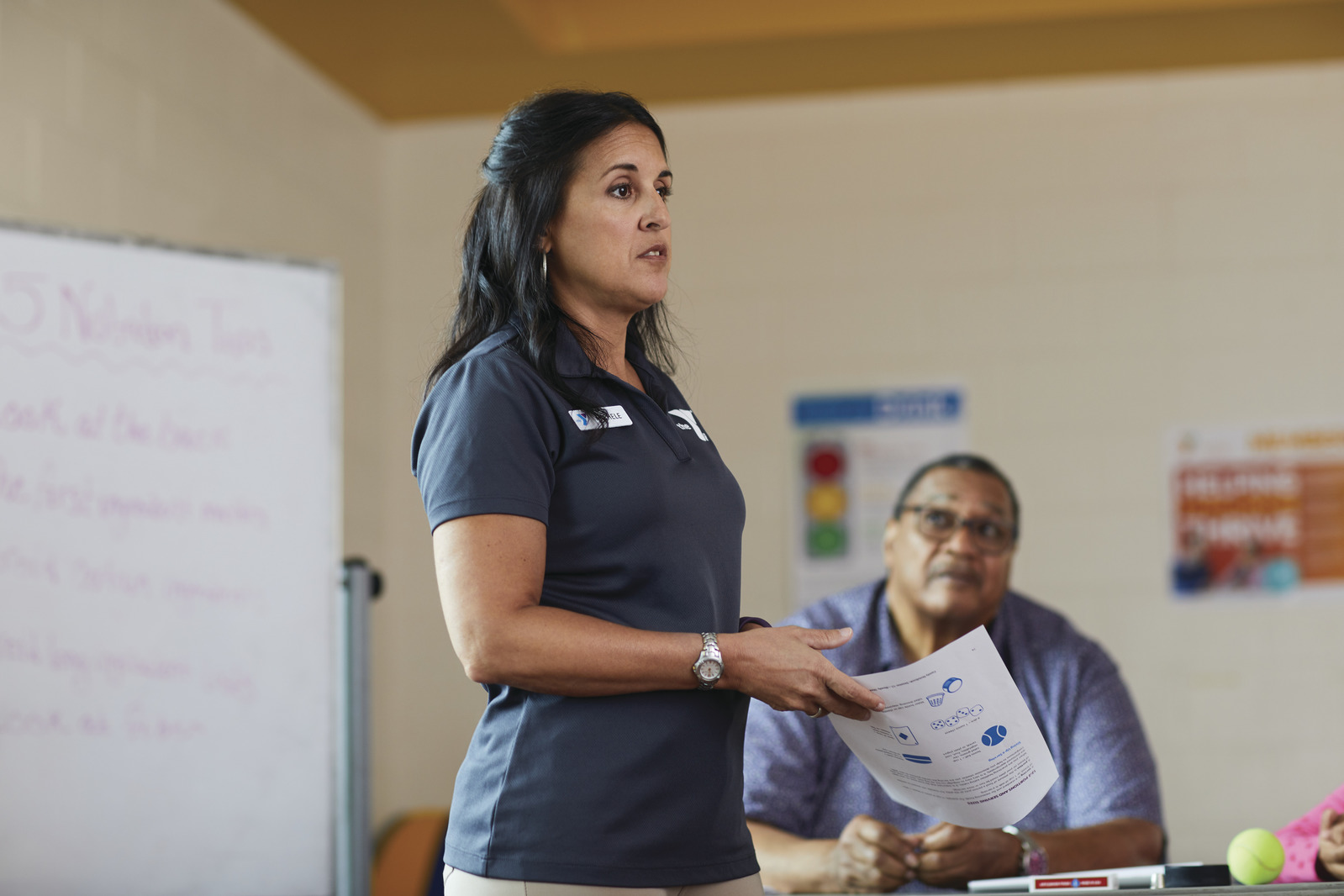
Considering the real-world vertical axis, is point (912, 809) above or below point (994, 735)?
below

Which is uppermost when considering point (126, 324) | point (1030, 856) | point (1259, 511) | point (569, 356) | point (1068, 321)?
point (1068, 321)

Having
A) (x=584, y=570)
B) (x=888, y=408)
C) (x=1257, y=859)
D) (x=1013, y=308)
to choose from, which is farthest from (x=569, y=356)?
(x=1013, y=308)

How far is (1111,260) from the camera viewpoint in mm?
3484

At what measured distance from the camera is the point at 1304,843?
4.87ft

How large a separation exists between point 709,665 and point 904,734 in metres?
0.28

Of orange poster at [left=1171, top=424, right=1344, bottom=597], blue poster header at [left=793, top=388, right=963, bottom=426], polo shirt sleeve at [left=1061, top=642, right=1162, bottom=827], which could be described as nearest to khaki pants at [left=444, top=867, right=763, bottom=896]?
polo shirt sleeve at [left=1061, top=642, right=1162, bottom=827]

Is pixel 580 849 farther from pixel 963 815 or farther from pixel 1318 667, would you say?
pixel 1318 667

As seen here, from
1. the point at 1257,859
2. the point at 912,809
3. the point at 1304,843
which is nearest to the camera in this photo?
the point at 1257,859

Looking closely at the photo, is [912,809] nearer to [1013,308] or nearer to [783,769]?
[783,769]

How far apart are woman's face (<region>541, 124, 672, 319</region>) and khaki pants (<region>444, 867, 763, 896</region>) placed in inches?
20.4

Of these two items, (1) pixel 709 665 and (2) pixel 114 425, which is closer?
(1) pixel 709 665

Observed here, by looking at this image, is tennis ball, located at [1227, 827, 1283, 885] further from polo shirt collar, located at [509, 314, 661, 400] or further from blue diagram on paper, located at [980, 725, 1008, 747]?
polo shirt collar, located at [509, 314, 661, 400]

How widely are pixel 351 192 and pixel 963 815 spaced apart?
2.84m

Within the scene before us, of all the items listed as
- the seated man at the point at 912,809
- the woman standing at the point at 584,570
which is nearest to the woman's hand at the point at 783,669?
the woman standing at the point at 584,570
